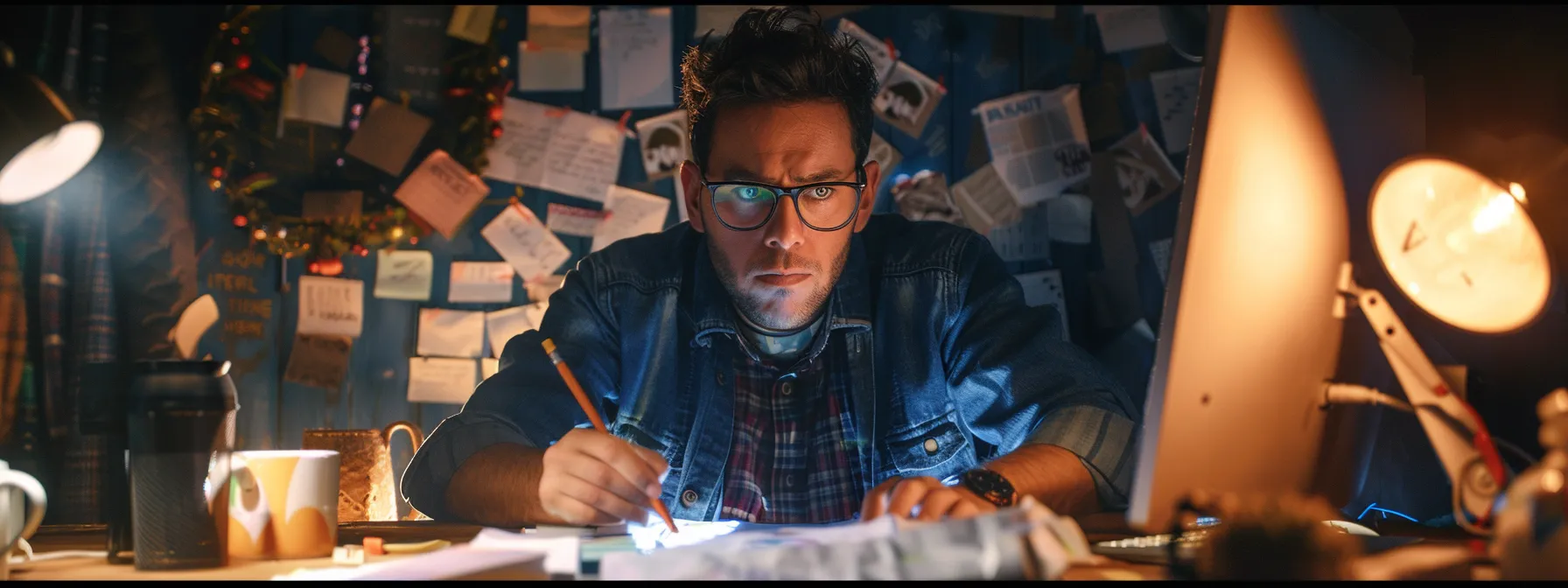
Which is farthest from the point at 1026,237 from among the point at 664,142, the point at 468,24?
the point at 468,24

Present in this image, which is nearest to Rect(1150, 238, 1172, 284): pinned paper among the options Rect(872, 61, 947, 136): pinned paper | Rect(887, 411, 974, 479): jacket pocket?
Rect(872, 61, 947, 136): pinned paper

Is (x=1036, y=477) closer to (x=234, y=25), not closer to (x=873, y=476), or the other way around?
(x=873, y=476)

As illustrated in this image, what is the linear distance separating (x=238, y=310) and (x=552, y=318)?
148cm

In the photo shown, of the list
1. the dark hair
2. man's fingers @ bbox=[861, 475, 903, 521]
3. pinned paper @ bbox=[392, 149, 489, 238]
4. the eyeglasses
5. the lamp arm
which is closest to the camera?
the lamp arm

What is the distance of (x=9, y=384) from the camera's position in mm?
2398

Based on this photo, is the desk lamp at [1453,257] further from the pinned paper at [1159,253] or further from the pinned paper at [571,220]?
the pinned paper at [571,220]

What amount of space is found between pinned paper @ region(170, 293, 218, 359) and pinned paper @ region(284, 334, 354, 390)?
2.06 metres

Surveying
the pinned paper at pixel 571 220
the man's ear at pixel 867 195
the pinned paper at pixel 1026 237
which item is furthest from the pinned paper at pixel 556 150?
the man's ear at pixel 867 195

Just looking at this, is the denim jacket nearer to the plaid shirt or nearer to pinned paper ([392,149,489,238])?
the plaid shirt

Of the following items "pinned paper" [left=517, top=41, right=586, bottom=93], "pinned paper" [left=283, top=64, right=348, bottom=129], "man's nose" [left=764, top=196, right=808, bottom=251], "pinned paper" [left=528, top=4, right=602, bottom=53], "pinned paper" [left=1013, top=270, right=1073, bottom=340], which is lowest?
"pinned paper" [left=1013, top=270, right=1073, bottom=340]

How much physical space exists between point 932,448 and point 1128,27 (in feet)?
4.64

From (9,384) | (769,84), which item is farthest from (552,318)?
(9,384)

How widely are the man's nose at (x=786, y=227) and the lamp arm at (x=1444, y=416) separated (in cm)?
92

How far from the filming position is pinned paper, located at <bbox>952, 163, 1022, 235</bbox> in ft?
9.08
